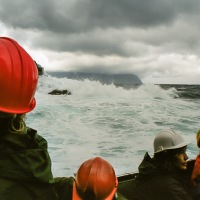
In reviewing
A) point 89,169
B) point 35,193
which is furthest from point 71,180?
point 35,193

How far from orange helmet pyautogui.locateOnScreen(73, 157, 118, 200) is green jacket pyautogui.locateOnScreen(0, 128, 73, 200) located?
0.84ft

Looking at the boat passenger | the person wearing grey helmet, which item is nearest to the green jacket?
the boat passenger

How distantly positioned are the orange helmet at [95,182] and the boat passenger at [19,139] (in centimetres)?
17

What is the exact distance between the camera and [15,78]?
1814 mm

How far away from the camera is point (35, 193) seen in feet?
5.74

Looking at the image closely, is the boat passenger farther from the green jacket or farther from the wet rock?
the wet rock

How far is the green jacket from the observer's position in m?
1.61

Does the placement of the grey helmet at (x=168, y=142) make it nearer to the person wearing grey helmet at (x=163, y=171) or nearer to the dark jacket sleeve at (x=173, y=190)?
the person wearing grey helmet at (x=163, y=171)

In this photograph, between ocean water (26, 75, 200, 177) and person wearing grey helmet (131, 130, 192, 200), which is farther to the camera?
ocean water (26, 75, 200, 177)

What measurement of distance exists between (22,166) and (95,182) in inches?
18.9

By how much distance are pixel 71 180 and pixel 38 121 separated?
39.9ft

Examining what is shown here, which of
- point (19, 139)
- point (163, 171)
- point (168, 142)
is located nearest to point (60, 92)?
point (168, 142)

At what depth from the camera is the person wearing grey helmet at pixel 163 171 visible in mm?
2738

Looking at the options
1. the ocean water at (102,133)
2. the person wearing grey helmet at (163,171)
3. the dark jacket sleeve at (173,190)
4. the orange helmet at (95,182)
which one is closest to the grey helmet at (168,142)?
the person wearing grey helmet at (163,171)
